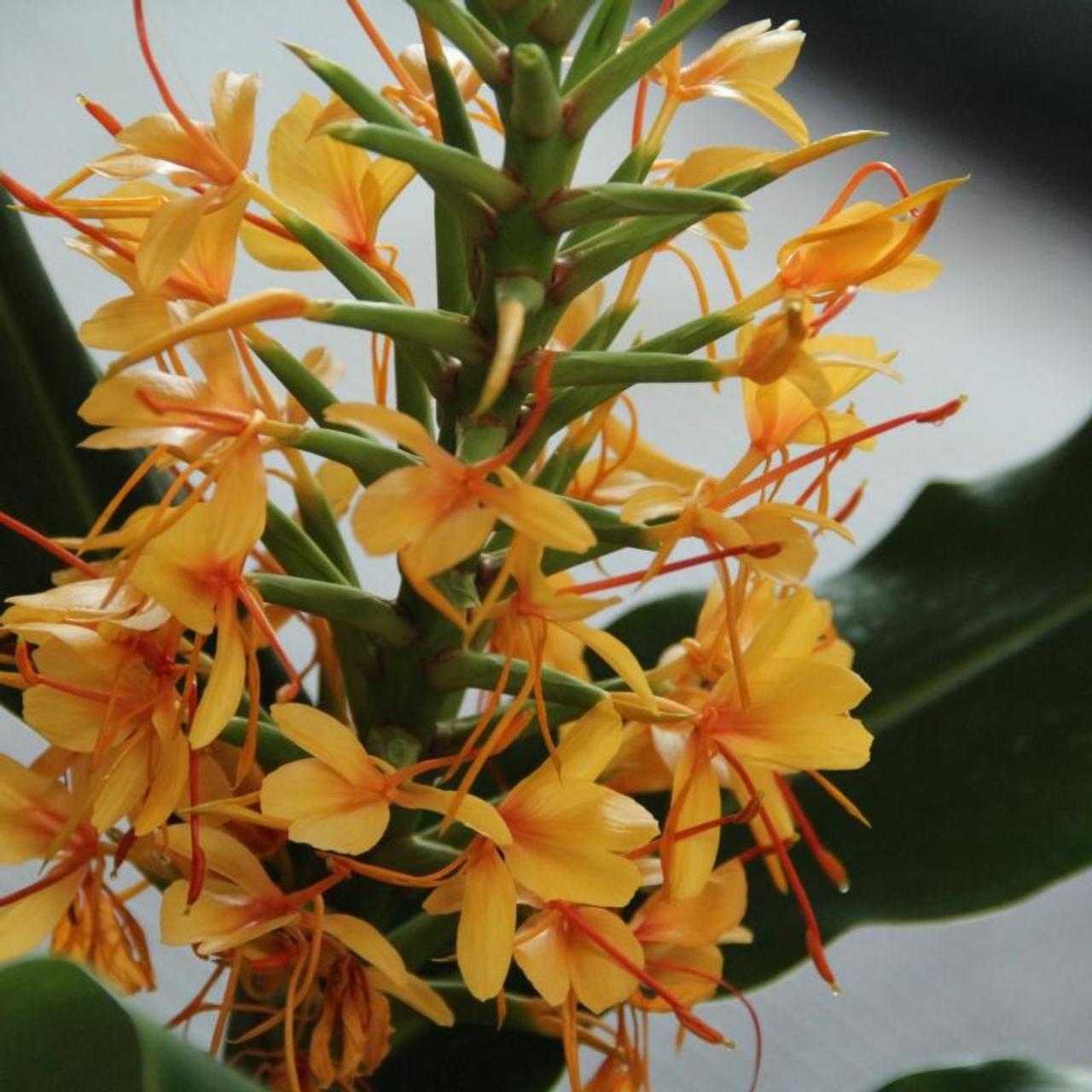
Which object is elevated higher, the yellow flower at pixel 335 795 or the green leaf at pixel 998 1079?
the yellow flower at pixel 335 795

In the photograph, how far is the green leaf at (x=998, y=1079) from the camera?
44cm

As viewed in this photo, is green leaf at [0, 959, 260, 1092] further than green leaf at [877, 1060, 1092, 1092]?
No

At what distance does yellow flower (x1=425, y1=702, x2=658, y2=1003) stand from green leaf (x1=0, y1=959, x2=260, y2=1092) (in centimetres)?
6

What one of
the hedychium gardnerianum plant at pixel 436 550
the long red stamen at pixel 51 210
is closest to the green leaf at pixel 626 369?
the hedychium gardnerianum plant at pixel 436 550

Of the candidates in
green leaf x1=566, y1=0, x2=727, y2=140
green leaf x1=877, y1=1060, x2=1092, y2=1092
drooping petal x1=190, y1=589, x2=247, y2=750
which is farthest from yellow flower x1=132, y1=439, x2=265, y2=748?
green leaf x1=877, y1=1060, x2=1092, y2=1092

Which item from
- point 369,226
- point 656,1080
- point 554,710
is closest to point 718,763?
point 554,710

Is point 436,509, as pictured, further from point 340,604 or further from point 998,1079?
point 998,1079

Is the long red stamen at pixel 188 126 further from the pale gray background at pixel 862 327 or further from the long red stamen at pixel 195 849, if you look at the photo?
the pale gray background at pixel 862 327

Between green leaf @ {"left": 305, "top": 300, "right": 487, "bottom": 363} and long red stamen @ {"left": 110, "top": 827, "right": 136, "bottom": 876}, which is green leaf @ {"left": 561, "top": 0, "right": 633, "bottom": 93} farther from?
long red stamen @ {"left": 110, "top": 827, "right": 136, "bottom": 876}

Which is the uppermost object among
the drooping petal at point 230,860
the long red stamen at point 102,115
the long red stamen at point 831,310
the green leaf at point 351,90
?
the long red stamen at point 831,310

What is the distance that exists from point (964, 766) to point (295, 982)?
273 millimetres

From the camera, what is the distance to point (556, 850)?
327mm

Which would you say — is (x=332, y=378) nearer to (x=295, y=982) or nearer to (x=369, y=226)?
(x=369, y=226)

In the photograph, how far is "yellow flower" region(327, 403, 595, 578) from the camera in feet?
0.86
